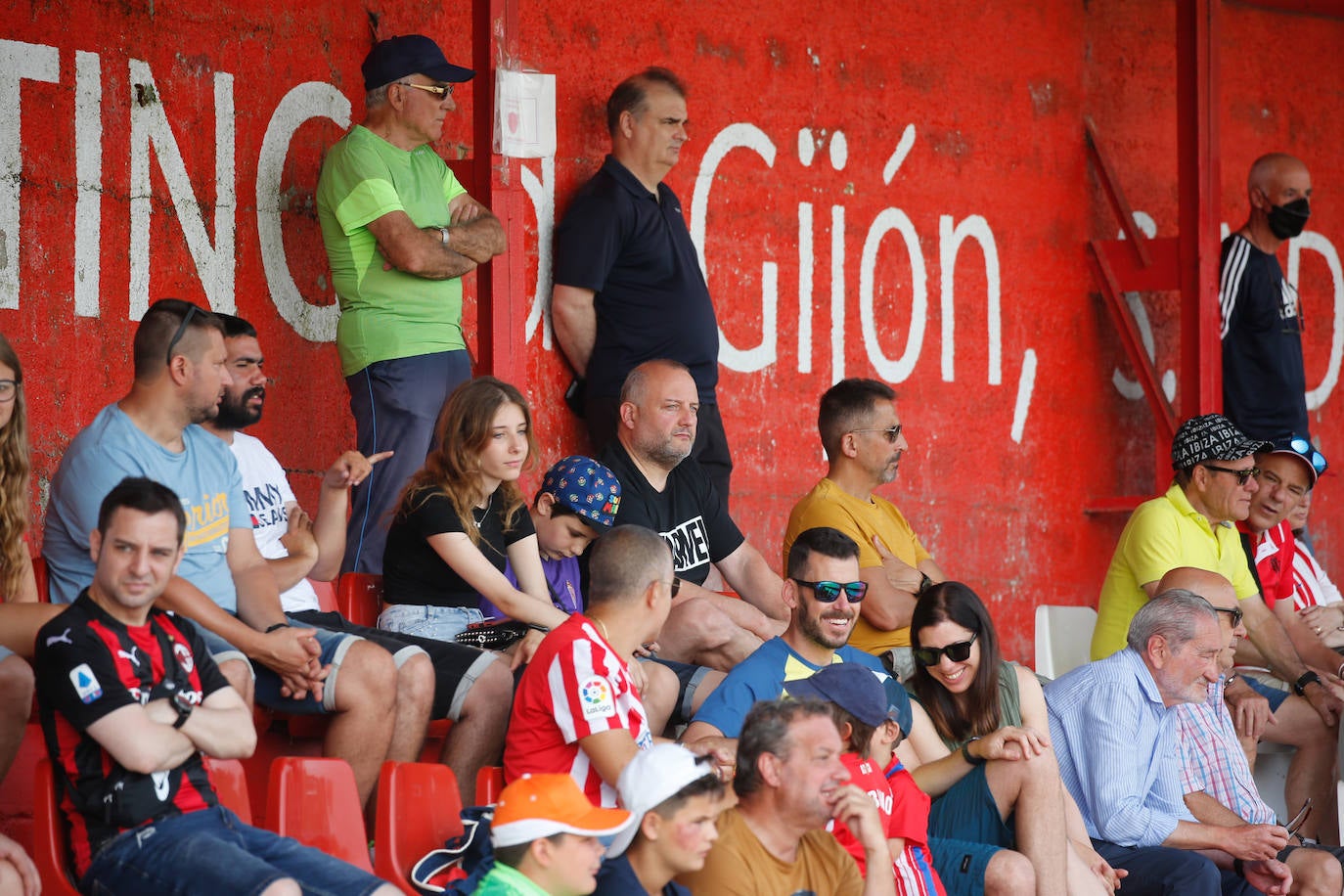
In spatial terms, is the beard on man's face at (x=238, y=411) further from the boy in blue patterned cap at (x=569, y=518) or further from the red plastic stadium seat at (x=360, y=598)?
the boy in blue patterned cap at (x=569, y=518)

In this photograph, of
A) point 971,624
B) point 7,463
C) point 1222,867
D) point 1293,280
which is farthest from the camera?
point 1293,280

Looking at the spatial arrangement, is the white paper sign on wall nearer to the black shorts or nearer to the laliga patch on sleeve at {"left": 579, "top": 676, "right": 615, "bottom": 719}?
the black shorts

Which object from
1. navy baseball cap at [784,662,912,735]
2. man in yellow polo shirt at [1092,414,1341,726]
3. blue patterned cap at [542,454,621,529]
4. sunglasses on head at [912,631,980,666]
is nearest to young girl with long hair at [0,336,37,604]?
blue patterned cap at [542,454,621,529]

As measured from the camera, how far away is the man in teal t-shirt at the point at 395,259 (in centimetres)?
560

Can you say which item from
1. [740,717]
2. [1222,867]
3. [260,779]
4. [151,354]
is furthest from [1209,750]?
[151,354]

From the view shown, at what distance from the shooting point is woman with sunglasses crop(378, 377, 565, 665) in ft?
15.4

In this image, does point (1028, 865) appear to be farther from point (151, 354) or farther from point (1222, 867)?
point (151, 354)

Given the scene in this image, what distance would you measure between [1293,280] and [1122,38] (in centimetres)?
161

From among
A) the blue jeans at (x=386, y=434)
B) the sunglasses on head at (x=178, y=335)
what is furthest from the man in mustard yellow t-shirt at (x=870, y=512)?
the sunglasses on head at (x=178, y=335)

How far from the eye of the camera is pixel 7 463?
418 centimetres

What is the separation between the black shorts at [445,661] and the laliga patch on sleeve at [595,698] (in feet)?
1.95

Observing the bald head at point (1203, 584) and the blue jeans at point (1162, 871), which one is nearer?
the blue jeans at point (1162, 871)

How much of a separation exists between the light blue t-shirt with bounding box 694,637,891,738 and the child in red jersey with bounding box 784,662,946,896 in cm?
13

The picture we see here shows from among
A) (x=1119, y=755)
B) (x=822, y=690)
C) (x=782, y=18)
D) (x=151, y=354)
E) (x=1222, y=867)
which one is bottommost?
(x=1222, y=867)
